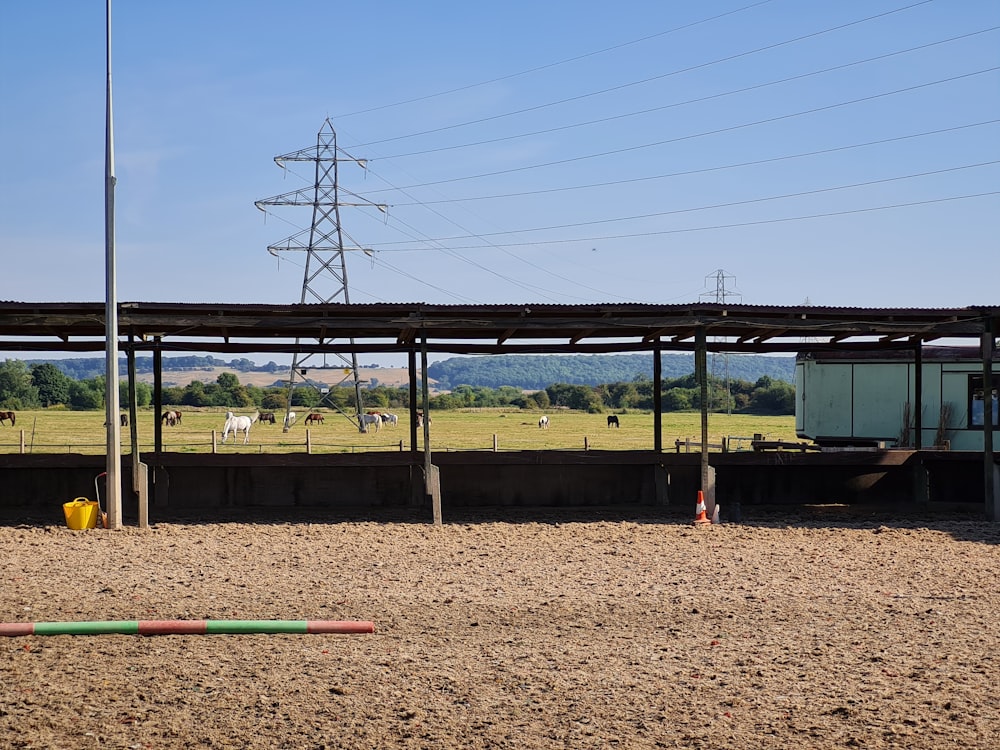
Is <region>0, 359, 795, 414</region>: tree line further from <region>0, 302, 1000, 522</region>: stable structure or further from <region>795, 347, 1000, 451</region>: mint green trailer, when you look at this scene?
<region>0, 302, 1000, 522</region>: stable structure

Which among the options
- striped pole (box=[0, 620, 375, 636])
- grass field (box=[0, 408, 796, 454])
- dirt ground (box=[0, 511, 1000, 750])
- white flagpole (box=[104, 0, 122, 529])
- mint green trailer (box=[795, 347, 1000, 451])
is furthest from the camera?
grass field (box=[0, 408, 796, 454])

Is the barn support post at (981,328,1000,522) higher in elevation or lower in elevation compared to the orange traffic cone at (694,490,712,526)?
higher

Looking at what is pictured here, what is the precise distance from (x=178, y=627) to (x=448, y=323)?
7.70 m

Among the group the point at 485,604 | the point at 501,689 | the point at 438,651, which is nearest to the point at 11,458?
→ the point at 485,604

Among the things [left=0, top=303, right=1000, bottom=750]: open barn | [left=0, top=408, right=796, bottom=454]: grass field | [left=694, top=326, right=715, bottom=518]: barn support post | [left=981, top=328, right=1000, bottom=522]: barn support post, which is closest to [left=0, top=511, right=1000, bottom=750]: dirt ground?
[left=0, top=303, right=1000, bottom=750]: open barn

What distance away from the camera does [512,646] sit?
7.87 m

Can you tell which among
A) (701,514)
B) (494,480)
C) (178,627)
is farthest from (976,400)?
(178,627)

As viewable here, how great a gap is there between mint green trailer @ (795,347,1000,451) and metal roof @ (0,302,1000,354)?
302 inches

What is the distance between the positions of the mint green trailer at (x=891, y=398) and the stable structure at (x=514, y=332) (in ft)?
22.1

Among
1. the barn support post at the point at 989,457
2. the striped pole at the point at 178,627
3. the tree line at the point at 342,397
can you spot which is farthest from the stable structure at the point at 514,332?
the tree line at the point at 342,397

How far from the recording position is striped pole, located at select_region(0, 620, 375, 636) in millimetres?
7895

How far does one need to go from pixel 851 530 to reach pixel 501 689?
8.70 metres

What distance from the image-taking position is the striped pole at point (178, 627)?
7895 millimetres

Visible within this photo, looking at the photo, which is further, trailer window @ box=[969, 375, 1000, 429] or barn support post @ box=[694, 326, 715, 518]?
trailer window @ box=[969, 375, 1000, 429]
